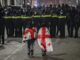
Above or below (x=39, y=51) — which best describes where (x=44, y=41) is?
above

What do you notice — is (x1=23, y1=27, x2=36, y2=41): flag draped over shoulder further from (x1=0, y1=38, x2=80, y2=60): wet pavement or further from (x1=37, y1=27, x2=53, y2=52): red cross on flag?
(x1=37, y1=27, x2=53, y2=52): red cross on flag

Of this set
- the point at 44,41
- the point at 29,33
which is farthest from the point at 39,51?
the point at 44,41

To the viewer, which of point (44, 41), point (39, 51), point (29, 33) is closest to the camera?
point (44, 41)

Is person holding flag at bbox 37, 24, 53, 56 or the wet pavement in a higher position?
person holding flag at bbox 37, 24, 53, 56

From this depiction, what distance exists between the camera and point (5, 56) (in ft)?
49.7

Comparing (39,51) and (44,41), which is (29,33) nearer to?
(44,41)

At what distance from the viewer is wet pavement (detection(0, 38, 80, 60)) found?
14.7 meters

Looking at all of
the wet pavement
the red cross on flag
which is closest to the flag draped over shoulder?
the wet pavement

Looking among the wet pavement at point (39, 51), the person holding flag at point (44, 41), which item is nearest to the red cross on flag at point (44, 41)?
the person holding flag at point (44, 41)

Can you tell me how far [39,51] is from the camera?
1661 cm

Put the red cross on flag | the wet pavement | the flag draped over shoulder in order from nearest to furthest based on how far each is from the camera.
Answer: the red cross on flag < the flag draped over shoulder < the wet pavement

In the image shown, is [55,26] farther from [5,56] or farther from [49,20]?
[5,56]

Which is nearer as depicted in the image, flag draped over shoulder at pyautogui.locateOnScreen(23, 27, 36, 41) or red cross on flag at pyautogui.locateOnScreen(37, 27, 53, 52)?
red cross on flag at pyautogui.locateOnScreen(37, 27, 53, 52)

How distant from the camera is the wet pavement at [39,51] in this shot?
1469 centimetres
